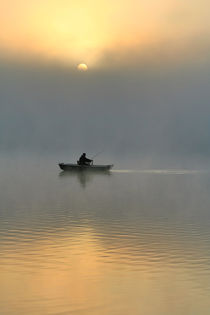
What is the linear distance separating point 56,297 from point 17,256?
4.94 meters

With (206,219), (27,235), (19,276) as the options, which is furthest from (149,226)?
(19,276)

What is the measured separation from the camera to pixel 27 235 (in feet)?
71.1

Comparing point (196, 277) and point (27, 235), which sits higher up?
point (27, 235)

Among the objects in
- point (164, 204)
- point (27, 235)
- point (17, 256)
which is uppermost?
point (164, 204)

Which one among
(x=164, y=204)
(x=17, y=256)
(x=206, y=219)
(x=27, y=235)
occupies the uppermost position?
(x=164, y=204)

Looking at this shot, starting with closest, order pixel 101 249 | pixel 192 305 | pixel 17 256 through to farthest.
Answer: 1. pixel 192 305
2. pixel 17 256
3. pixel 101 249

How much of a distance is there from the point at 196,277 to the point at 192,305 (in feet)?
8.44

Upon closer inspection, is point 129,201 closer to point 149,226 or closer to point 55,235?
point 149,226

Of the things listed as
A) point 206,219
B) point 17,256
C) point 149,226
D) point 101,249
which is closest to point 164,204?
point 206,219

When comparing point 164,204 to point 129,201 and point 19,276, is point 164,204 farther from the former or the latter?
point 19,276

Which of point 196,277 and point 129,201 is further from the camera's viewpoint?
point 129,201

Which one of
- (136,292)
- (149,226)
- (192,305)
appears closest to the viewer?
(192,305)

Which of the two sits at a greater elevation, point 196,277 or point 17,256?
point 17,256

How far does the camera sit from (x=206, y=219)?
94.6 ft
